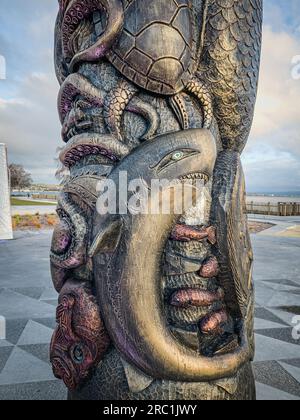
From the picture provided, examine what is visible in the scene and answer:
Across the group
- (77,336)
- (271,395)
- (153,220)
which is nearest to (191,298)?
(153,220)

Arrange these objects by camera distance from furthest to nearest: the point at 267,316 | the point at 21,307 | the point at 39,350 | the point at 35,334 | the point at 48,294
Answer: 1. the point at 48,294
2. the point at 21,307
3. the point at 267,316
4. the point at 35,334
5. the point at 39,350

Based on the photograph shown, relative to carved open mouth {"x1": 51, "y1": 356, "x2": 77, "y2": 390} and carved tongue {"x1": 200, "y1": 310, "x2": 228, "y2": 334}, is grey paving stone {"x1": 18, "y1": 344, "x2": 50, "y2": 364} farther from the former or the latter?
carved tongue {"x1": 200, "y1": 310, "x2": 228, "y2": 334}

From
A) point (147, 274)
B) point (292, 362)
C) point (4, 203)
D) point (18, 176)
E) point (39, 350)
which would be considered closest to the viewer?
point (147, 274)

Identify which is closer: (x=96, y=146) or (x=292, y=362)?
(x=96, y=146)

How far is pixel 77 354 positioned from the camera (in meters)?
1.02

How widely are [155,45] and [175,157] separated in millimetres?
325

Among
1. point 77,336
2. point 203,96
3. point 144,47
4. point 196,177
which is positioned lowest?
point 77,336

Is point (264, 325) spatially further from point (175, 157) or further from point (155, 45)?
point (155, 45)

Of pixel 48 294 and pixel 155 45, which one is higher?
pixel 155 45

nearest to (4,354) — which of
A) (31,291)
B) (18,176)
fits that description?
(31,291)

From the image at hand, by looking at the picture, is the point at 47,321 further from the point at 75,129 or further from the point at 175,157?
the point at 175,157

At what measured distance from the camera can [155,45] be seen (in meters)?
0.94

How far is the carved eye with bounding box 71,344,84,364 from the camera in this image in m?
Result: 1.01

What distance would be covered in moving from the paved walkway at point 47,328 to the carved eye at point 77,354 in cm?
66
